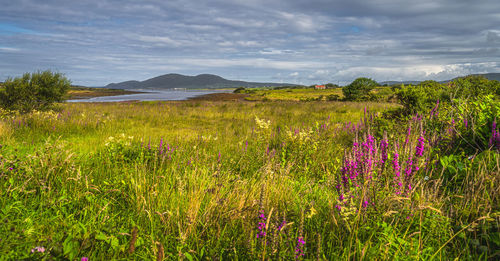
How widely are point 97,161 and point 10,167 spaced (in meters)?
1.19

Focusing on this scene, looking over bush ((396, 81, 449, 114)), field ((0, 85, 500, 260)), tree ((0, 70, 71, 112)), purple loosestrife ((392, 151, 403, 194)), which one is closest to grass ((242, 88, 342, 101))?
tree ((0, 70, 71, 112))

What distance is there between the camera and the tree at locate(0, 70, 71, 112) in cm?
1388

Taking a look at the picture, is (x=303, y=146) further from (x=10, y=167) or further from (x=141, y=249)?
(x=10, y=167)

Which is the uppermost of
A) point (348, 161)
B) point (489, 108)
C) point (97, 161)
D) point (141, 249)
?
point (489, 108)

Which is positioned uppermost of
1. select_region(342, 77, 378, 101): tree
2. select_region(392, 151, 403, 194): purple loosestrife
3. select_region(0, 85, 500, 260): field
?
select_region(342, 77, 378, 101): tree

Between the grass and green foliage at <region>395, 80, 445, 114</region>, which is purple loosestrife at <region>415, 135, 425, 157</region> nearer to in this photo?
green foliage at <region>395, 80, 445, 114</region>

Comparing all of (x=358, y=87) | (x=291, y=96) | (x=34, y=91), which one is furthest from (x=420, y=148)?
(x=291, y=96)

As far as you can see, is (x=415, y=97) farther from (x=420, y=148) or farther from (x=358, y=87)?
(x=358, y=87)

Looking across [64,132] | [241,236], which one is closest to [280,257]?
[241,236]

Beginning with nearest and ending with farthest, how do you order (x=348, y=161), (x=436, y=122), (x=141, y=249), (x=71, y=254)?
(x=71, y=254) → (x=141, y=249) → (x=348, y=161) → (x=436, y=122)

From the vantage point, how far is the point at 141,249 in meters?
2.19

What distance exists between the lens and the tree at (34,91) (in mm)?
13875

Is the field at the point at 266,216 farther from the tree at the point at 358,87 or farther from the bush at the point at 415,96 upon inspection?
the tree at the point at 358,87

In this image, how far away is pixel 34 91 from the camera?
15.1 meters
